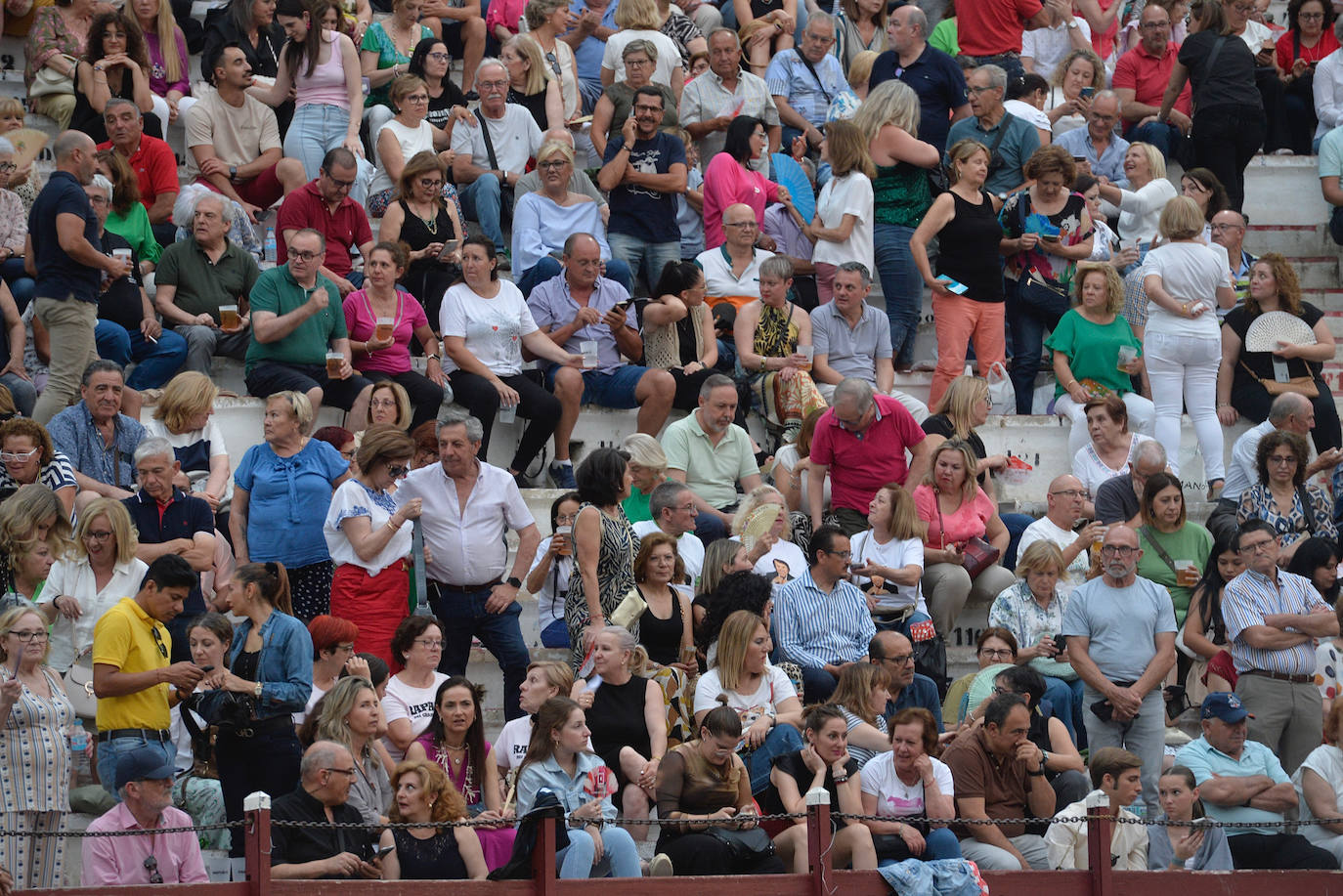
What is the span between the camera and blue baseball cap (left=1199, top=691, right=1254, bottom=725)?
31.1ft

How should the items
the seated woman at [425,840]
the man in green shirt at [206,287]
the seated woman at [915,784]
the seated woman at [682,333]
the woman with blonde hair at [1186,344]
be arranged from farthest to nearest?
the woman with blonde hair at [1186,344] < the seated woman at [682,333] < the man in green shirt at [206,287] < the seated woman at [915,784] < the seated woman at [425,840]

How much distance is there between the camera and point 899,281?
43.2ft

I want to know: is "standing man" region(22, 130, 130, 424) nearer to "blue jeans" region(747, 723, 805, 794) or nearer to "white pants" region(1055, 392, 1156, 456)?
"blue jeans" region(747, 723, 805, 794)

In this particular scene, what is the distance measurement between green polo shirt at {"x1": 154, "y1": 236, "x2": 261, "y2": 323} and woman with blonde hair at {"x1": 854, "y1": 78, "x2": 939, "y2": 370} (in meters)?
3.87

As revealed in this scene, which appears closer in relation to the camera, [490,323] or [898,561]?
[898,561]

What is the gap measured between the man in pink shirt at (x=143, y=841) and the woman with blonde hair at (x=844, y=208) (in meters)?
6.17

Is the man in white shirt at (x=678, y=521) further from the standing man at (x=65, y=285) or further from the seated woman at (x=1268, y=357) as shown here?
the seated woman at (x=1268, y=357)

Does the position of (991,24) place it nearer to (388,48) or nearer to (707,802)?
(388,48)

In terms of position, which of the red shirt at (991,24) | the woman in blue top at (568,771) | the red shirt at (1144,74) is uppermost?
the red shirt at (991,24)

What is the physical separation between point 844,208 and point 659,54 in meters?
2.33

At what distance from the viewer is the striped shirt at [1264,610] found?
34.1ft

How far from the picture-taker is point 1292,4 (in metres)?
16.0

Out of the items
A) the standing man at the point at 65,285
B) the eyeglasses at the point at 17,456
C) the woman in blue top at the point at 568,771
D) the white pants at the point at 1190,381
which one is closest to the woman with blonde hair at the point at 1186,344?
the white pants at the point at 1190,381

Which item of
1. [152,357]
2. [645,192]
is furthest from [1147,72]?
[152,357]
